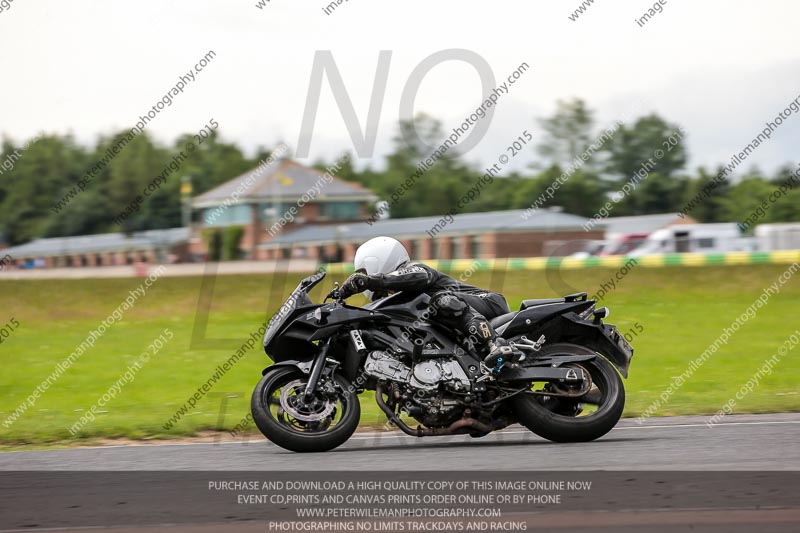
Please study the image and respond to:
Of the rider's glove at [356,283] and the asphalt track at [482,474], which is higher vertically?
the rider's glove at [356,283]

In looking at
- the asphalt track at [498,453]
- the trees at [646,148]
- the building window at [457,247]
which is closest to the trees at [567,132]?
the trees at [646,148]

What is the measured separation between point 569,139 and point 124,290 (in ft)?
193

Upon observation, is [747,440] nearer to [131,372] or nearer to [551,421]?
[551,421]

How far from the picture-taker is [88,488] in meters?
6.34

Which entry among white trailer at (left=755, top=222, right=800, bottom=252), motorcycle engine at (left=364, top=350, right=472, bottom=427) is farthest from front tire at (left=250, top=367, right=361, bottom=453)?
white trailer at (left=755, top=222, right=800, bottom=252)

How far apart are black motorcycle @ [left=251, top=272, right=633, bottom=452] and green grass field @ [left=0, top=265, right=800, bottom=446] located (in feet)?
8.34

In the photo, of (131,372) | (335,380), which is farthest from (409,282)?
(131,372)

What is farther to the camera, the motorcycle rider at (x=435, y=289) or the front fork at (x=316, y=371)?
the motorcycle rider at (x=435, y=289)

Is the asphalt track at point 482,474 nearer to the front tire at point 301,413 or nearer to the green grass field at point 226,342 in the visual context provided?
the front tire at point 301,413

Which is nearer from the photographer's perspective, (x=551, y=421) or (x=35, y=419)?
(x=551, y=421)

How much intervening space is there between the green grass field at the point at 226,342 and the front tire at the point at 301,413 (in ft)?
8.19

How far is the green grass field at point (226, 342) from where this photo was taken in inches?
452

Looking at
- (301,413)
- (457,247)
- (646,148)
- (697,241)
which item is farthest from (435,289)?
(646,148)

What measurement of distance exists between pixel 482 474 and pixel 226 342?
14.5m
